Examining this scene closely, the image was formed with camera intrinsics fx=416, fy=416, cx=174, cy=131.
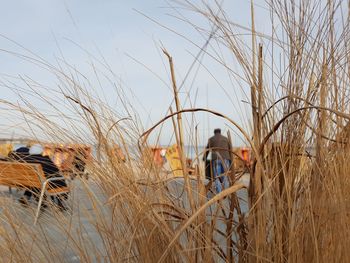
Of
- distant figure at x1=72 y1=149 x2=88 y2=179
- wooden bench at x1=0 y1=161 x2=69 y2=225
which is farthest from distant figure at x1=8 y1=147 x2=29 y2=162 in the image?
distant figure at x1=72 y1=149 x2=88 y2=179

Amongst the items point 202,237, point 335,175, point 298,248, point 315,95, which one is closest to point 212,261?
point 202,237

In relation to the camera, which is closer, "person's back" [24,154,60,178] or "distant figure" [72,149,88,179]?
"distant figure" [72,149,88,179]

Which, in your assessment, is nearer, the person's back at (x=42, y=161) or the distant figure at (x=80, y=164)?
the distant figure at (x=80, y=164)

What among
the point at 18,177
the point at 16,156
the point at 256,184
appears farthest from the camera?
the point at 18,177

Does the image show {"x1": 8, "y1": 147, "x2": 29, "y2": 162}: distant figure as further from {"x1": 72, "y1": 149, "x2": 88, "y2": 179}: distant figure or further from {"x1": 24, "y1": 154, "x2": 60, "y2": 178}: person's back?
{"x1": 72, "y1": 149, "x2": 88, "y2": 179}: distant figure

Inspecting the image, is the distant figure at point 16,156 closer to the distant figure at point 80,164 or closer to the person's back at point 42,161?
the person's back at point 42,161

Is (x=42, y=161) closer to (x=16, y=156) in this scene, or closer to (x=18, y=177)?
(x=16, y=156)

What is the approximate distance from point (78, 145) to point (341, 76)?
676 millimetres

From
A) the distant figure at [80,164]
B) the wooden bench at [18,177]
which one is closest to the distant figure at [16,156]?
the wooden bench at [18,177]

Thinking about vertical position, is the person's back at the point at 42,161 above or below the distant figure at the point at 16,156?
below

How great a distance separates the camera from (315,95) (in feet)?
2.99

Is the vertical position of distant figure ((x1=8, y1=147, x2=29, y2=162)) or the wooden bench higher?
distant figure ((x1=8, y1=147, x2=29, y2=162))

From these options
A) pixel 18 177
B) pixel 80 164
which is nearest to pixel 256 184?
pixel 80 164

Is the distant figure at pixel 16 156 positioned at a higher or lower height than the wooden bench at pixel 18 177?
higher
